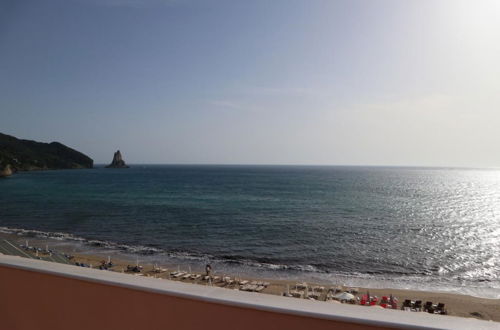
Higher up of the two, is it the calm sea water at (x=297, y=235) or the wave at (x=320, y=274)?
the calm sea water at (x=297, y=235)

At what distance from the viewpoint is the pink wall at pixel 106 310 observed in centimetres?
152

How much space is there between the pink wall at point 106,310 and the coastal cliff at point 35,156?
11762 centimetres

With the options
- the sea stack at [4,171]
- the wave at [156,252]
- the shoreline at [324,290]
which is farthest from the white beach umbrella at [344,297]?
the sea stack at [4,171]

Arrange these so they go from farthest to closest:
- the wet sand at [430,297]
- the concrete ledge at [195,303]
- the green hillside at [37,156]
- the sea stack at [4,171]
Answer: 1. the green hillside at [37,156]
2. the sea stack at [4,171]
3. the wet sand at [430,297]
4. the concrete ledge at [195,303]

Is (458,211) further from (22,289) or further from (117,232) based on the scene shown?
(22,289)

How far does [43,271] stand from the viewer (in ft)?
6.91

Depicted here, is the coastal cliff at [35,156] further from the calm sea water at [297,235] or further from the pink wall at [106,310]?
the pink wall at [106,310]

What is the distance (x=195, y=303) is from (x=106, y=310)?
647 millimetres

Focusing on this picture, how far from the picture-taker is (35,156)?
14688cm

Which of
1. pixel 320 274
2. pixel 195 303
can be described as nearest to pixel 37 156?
pixel 320 274

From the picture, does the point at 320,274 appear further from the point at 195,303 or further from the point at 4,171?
the point at 4,171

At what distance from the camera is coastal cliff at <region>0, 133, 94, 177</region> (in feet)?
375

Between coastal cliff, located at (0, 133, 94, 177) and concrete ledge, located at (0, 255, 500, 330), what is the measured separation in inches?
4637

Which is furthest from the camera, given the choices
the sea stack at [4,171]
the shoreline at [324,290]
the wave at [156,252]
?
the sea stack at [4,171]
